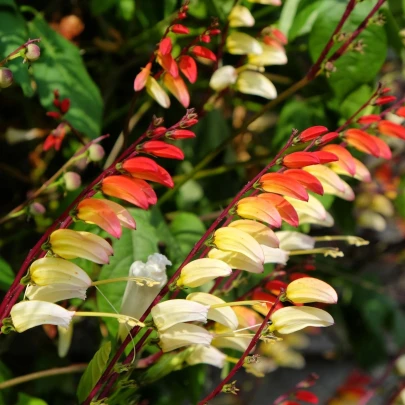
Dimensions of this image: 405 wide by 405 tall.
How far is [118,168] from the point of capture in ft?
1.92

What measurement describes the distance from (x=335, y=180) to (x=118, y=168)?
0.21 m

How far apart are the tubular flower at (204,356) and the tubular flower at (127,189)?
0.18m

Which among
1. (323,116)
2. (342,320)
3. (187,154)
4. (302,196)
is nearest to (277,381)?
(342,320)

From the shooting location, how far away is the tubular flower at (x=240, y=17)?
80cm

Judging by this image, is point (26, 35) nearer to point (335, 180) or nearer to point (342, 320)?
point (335, 180)

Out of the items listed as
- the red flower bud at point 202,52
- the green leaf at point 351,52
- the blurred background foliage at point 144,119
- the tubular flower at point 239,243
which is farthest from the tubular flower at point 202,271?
the green leaf at point 351,52

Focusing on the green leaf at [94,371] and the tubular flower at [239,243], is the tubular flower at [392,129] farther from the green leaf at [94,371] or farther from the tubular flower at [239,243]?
the green leaf at [94,371]

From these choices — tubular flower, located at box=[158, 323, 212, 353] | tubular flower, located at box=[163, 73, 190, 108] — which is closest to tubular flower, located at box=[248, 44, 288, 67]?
tubular flower, located at box=[163, 73, 190, 108]

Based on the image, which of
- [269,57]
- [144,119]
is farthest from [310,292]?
[144,119]

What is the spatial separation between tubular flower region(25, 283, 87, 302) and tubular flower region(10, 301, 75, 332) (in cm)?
2

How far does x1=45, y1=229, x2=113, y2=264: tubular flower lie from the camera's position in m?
0.57

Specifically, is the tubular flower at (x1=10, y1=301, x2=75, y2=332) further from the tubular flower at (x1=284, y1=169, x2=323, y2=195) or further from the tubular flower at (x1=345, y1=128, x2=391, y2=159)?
the tubular flower at (x1=345, y1=128, x2=391, y2=159)

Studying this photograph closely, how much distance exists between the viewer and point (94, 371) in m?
0.61

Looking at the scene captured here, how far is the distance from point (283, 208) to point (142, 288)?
0.46 ft
